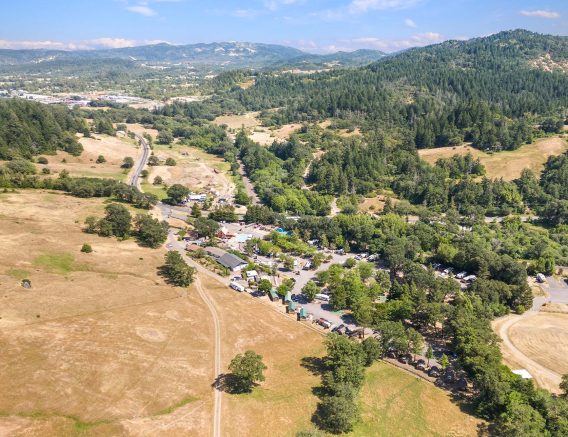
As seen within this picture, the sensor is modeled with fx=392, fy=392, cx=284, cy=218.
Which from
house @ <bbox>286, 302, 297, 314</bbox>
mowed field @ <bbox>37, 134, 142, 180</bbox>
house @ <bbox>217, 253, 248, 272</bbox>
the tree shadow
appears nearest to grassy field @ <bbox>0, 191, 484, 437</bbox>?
the tree shadow

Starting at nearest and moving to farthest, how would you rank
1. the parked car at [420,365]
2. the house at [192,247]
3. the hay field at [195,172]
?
the parked car at [420,365] < the house at [192,247] < the hay field at [195,172]

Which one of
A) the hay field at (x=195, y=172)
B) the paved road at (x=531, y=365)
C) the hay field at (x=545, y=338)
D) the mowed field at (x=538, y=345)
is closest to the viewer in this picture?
the paved road at (x=531, y=365)

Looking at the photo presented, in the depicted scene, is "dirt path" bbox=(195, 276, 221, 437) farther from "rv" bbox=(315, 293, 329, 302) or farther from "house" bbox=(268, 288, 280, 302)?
"rv" bbox=(315, 293, 329, 302)

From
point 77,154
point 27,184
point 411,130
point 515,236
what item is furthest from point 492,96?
point 27,184

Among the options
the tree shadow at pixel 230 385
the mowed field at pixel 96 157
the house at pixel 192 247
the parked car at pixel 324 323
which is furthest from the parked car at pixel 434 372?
the mowed field at pixel 96 157

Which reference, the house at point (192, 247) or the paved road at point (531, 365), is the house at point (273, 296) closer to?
the house at point (192, 247)

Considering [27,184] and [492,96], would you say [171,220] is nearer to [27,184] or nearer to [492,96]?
[27,184]
